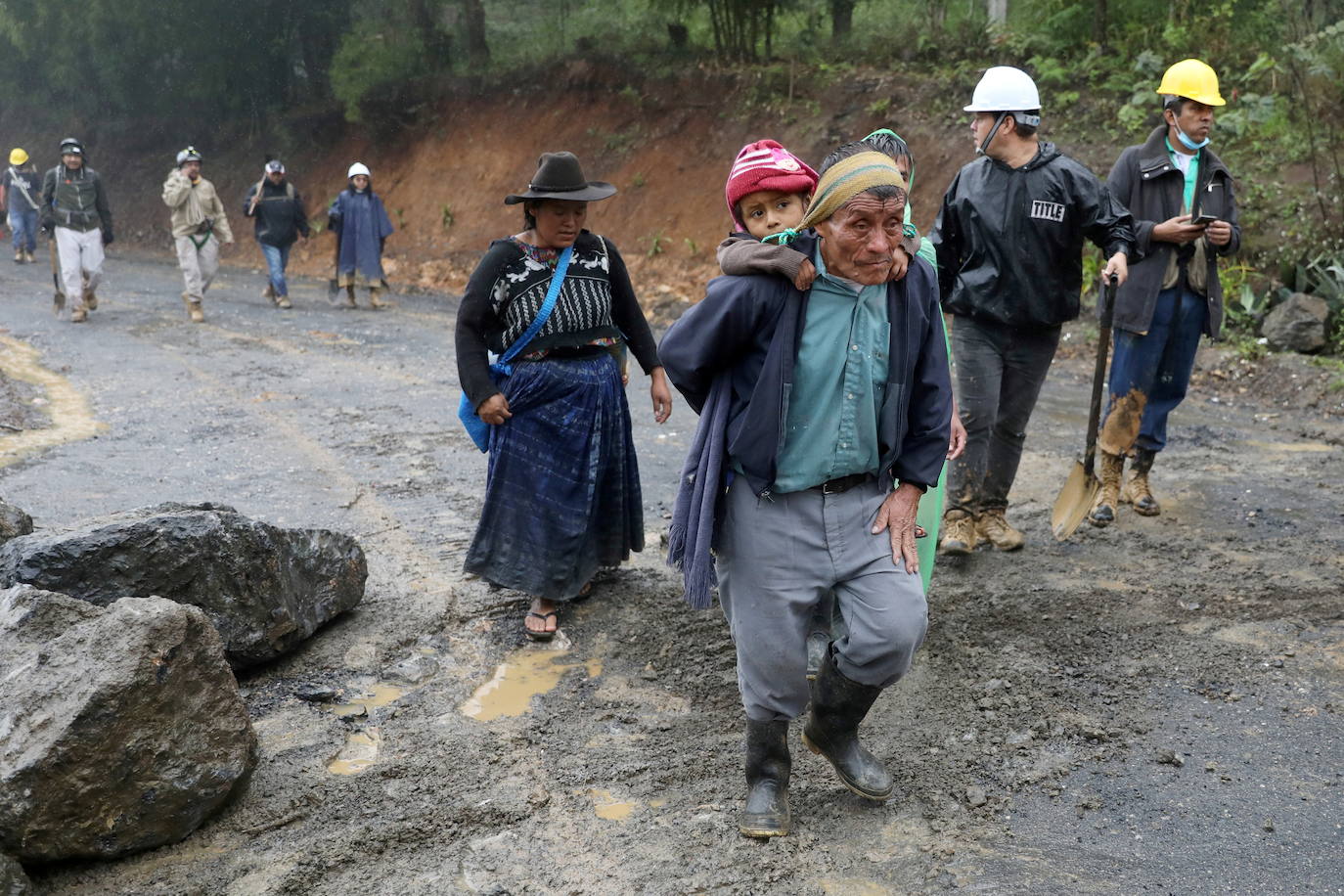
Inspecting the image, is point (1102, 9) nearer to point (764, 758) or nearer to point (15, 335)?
point (15, 335)

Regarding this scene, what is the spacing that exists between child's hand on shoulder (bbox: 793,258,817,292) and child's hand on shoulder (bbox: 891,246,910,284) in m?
0.23

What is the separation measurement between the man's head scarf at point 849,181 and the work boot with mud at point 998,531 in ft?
9.99

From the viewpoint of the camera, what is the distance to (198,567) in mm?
4363

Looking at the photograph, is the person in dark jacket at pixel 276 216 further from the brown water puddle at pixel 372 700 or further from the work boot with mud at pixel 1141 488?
the brown water puddle at pixel 372 700

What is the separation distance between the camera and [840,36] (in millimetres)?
19172

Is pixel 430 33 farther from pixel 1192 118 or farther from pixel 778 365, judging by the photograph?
pixel 778 365

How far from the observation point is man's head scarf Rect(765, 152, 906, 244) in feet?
10.1

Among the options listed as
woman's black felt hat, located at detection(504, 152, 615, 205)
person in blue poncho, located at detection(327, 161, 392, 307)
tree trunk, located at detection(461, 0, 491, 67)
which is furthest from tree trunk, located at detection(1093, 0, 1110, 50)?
woman's black felt hat, located at detection(504, 152, 615, 205)

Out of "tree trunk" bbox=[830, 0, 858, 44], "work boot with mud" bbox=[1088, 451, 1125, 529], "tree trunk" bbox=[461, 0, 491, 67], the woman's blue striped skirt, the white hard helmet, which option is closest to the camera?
the woman's blue striped skirt

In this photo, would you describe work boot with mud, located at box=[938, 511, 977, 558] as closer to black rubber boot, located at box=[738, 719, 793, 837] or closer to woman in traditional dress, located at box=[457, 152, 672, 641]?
woman in traditional dress, located at box=[457, 152, 672, 641]

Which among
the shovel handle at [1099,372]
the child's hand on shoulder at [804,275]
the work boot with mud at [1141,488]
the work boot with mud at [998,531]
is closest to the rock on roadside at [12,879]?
the child's hand on shoulder at [804,275]

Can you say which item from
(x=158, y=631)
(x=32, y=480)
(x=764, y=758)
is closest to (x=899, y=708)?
(x=764, y=758)

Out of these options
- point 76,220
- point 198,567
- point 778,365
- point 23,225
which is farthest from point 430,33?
point 778,365

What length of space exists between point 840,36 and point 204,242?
10.2 metres
